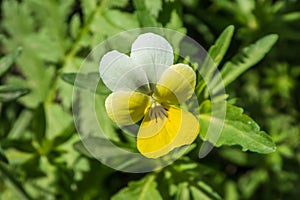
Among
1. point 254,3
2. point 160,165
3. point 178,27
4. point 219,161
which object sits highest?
point 178,27

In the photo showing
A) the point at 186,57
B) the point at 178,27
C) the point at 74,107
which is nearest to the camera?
the point at 186,57

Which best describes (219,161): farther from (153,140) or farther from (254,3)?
(153,140)

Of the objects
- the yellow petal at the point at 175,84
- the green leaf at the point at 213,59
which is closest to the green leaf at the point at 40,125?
the green leaf at the point at 213,59

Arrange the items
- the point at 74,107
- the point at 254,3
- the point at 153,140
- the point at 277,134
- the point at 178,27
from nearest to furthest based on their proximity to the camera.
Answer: the point at 153,140 → the point at 178,27 → the point at 74,107 → the point at 254,3 → the point at 277,134

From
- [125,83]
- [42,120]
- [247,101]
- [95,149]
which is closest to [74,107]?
[42,120]

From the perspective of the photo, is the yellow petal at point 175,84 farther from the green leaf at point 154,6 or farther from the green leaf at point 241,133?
the green leaf at point 154,6

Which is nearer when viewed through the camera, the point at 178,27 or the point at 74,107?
the point at 178,27

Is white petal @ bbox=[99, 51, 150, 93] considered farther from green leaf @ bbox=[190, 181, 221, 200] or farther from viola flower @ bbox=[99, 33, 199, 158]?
green leaf @ bbox=[190, 181, 221, 200]
